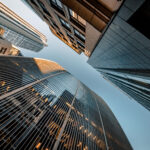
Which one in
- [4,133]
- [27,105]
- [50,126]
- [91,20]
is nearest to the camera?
[91,20]

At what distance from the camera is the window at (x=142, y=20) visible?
13.5 ft

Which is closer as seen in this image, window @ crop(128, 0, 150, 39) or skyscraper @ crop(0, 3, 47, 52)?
window @ crop(128, 0, 150, 39)

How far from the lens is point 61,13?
12.1 meters

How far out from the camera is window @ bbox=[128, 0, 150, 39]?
411cm

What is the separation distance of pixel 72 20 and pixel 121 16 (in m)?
8.94

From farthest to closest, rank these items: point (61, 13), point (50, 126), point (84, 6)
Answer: point (50, 126)
point (61, 13)
point (84, 6)

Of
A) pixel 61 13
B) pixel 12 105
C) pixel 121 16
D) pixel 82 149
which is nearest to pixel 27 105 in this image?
pixel 12 105

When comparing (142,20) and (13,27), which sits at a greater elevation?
(142,20)

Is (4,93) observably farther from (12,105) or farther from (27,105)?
(27,105)

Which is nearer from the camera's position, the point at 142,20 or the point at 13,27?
the point at 142,20

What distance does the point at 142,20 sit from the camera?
179 inches

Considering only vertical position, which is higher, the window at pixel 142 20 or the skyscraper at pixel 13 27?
the window at pixel 142 20

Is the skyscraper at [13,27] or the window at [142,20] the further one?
the skyscraper at [13,27]

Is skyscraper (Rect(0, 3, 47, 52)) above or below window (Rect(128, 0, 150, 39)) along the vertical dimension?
below
